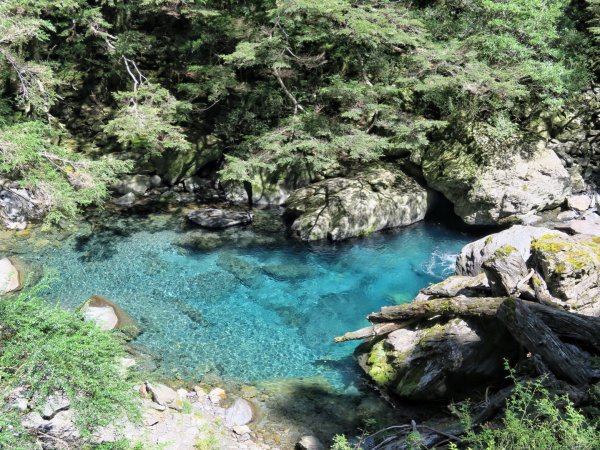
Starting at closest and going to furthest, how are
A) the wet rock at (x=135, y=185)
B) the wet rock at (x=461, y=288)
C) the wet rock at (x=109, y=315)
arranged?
the wet rock at (x=461, y=288), the wet rock at (x=109, y=315), the wet rock at (x=135, y=185)

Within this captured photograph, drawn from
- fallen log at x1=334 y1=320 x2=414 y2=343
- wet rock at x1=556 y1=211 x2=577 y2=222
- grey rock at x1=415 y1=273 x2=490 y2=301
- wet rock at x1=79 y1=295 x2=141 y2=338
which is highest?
wet rock at x1=556 y1=211 x2=577 y2=222

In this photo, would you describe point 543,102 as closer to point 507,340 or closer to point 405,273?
point 405,273

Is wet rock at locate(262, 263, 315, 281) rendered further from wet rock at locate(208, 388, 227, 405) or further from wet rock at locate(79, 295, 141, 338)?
wet rock at locate(208, 388, 227, 405)

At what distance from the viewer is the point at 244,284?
36.3 feet

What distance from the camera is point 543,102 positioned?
552 inches

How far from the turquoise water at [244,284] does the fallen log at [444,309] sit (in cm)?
125

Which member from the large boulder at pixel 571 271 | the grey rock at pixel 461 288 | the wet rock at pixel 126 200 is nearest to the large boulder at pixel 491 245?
the grey rock at pixel 461 288

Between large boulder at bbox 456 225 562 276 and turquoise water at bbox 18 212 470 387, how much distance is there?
5.18ft

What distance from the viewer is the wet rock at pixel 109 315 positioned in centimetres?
888

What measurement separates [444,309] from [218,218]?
8.43 m

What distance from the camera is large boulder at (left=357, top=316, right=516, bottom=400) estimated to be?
23.6ft

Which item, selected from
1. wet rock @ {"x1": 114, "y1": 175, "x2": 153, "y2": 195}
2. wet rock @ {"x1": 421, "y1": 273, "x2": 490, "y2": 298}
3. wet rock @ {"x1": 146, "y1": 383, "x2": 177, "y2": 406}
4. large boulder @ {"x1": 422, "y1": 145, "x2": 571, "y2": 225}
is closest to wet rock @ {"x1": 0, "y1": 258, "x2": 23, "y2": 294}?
wet rock @ {"x1": 146, "y1": 383, "x2": 177, "y2": 406}

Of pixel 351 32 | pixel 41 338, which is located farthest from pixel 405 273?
pixel 41 338

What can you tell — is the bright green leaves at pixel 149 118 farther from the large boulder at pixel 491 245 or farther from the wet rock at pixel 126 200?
the large boulder at pixel 491 245
